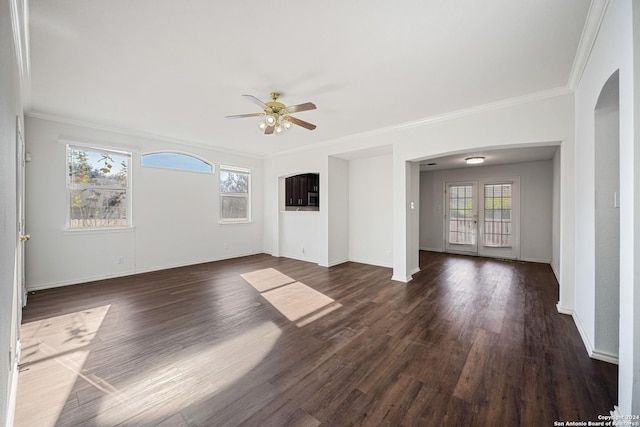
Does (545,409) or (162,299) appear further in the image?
(162,299)

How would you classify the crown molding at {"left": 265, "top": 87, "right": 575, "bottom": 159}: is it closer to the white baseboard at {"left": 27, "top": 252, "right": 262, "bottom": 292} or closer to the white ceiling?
the white ceiling

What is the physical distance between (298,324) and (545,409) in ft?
7.02

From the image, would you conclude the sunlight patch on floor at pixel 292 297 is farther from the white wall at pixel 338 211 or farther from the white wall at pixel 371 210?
the white wall at pixel 371 210

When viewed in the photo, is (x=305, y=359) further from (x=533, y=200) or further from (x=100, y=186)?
(x=533, y=200)

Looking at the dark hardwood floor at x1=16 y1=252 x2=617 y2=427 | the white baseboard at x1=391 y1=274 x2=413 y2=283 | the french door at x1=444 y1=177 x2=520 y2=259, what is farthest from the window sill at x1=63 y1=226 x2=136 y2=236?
the french door at x1=444 y1=177 x2=520 y2=259

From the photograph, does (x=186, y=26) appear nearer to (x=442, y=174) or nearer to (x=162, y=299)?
(x=162, y=299)

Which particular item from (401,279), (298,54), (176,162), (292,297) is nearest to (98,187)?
(176,162)

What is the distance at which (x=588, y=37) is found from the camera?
2168 millimetres

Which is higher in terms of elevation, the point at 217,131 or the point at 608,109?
the point at 217,131

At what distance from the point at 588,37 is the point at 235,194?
653 centimetres

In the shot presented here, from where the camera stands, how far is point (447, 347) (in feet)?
8.06

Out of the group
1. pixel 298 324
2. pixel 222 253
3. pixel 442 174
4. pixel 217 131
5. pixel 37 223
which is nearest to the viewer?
pixel 298 324

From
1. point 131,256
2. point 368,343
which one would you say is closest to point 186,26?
point 368,343

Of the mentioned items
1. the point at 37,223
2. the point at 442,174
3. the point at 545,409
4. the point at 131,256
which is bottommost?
the point at 545,409
